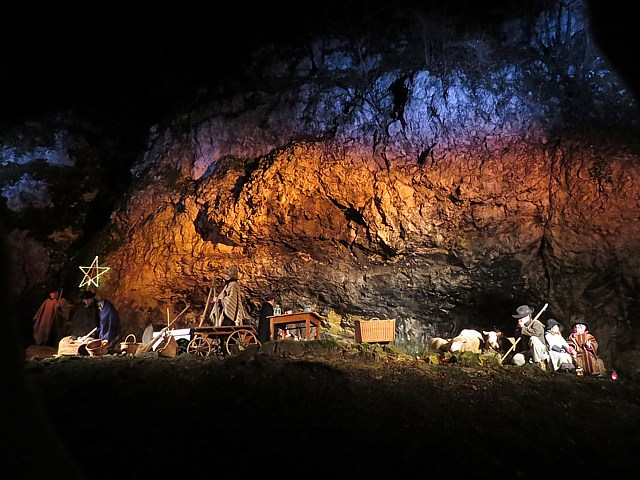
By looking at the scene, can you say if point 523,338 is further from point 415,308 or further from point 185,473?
point 185,473

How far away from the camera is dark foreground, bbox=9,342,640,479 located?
12.1ft

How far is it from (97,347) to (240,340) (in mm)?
3708

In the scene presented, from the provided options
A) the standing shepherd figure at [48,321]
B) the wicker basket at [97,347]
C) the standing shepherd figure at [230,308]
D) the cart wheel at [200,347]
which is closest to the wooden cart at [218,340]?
the cart wheel at [200,347]

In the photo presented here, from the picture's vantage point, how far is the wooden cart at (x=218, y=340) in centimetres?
1021

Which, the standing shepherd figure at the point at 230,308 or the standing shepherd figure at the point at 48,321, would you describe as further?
the standing shepherd figure at the point at 48,321

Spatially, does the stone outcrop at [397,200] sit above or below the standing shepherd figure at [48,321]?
above

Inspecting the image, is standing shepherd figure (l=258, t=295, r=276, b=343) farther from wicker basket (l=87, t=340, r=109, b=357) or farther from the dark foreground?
the dark foreground

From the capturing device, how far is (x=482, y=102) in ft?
41.8

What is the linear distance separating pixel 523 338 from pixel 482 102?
7083mm

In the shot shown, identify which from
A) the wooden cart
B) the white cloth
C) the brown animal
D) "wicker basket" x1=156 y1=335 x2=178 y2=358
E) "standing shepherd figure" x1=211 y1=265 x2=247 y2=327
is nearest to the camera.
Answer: the white cloth

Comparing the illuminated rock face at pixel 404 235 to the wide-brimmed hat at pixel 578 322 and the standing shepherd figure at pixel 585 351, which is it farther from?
the standing shepherd figure at pixel 585 351

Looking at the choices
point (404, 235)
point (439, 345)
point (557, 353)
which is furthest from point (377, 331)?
point (557, 353)

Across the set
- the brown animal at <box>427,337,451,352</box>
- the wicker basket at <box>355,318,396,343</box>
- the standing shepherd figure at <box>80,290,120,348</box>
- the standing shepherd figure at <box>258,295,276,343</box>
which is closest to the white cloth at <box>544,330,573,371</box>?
the brown animal at <box>427,337,451,352</box>

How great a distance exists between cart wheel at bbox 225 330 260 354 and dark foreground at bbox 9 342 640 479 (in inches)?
106
